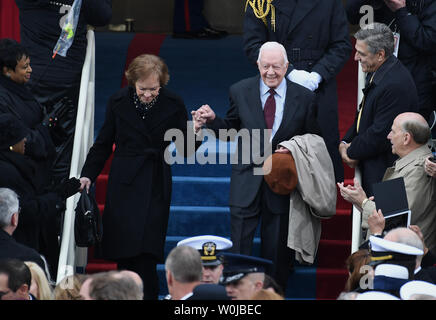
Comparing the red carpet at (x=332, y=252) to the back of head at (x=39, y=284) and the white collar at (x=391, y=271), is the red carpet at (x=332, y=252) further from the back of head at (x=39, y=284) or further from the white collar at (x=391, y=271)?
the back of head at (x=39, y=284)

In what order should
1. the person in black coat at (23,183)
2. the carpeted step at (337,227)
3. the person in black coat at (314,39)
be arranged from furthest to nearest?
the carpeted step at (337,227) → the person in black coat at (314,39) → the person in black coat at (23,183)

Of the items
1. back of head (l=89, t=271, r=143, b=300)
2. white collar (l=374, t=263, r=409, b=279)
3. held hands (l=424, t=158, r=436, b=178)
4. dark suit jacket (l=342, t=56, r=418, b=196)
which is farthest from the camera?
dark suit jacket (l=342, t=56, r=418, b=196)

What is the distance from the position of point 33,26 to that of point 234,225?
2.12 m

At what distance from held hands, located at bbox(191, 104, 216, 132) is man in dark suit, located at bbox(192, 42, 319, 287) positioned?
15 mm

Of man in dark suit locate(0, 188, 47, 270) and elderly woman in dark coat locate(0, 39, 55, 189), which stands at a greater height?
elderly woman in dark coat locate(0, 39, 55, 189)

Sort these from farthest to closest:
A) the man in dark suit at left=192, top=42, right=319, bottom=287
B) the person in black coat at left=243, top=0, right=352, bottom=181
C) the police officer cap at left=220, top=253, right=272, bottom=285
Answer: the person in black coat at left=243, top=0, right=352, bottom=181 < the man in dark suit at left=192, top=42, right=319, bottom=287 < the police officer cap at left=220, top=253, right=272, bottom=285

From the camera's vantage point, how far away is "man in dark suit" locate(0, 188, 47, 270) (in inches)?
210

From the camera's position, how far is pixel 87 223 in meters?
6.30

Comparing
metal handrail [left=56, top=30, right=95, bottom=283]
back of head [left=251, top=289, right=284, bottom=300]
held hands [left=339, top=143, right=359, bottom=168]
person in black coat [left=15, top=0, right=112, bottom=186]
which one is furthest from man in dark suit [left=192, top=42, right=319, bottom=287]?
back of head [left=251, top=289, right=284, bottom=300]

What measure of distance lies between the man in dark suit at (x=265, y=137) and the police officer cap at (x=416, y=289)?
174 cm

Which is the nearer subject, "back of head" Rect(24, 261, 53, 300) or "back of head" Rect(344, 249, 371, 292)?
"back of head" Rect(24, 261, 53, 300)

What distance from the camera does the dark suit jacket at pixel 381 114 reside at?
6.63 m
